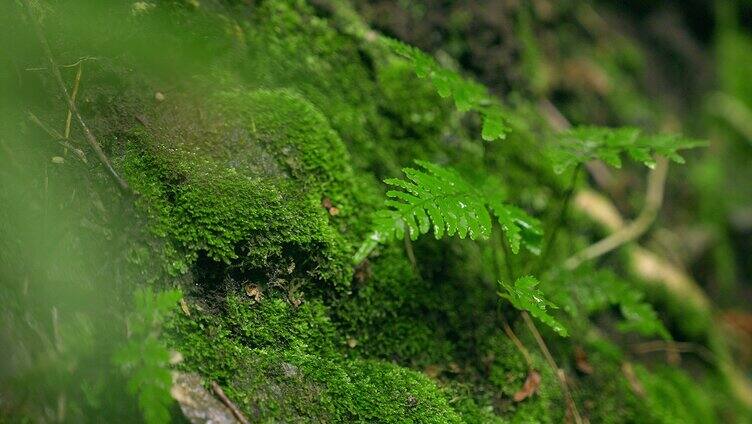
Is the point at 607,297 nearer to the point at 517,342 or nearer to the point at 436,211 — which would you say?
the point at 517,342

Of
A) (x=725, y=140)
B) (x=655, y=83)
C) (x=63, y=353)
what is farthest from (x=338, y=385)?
(x=725, y=140)

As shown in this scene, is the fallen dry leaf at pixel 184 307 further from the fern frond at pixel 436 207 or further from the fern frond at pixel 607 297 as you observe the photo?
the fern frond at pixel 607 297

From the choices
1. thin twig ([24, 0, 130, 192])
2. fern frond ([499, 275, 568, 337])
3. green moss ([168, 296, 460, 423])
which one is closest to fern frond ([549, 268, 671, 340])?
fern frond ([499, 275, 568, 337])

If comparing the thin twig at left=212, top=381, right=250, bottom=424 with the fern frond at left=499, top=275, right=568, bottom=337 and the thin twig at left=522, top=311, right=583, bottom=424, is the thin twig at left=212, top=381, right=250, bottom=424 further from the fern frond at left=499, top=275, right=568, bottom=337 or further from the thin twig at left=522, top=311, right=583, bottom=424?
the thin twig at left=522, top=311, right=583, bottom=424

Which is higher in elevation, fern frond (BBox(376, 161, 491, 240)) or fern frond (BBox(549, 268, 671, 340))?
fern frond (BBox(376, 161, 491, 240))

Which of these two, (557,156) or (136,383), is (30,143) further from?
(557,156)

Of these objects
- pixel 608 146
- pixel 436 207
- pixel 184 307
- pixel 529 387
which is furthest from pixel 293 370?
pixel 608 146

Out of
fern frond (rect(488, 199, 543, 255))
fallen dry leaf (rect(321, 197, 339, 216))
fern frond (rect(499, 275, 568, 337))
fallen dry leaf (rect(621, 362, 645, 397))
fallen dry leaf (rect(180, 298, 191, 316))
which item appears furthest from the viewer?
fallen dry leaf (rect(621, 362, 645, 397))
